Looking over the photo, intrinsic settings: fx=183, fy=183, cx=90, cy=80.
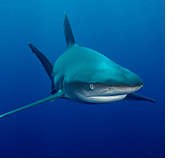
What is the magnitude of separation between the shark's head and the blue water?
26.2 feet

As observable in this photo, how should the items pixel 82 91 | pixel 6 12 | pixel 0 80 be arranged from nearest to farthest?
pixel 82 91 < pixel 0 80 < pixel 6 12

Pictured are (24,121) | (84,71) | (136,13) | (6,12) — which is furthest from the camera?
(136,13)

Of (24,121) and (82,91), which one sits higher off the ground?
(82,91)

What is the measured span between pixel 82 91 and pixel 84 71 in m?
0.34

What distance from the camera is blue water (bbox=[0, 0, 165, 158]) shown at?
33.6 feet

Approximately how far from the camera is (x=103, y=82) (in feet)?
6.73

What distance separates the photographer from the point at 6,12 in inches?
668

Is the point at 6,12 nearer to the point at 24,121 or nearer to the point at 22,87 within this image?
the point at 22,87

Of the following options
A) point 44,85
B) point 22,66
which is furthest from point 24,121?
point 22,66

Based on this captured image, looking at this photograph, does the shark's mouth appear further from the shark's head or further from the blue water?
the blue water

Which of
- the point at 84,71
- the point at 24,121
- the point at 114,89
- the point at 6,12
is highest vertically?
the point at 6,12

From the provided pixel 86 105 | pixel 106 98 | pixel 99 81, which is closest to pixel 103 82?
pixel 99 81

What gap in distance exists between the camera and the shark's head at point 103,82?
1.98 metres

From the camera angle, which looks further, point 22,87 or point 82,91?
point 22,87
